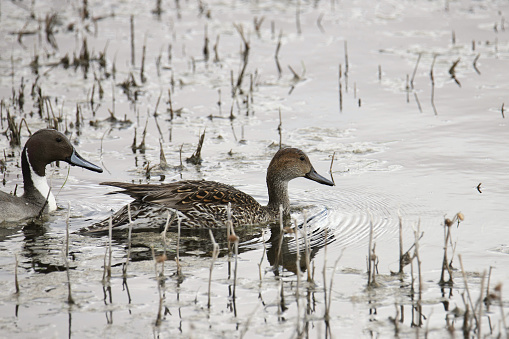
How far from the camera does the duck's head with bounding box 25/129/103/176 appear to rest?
25.0 feet

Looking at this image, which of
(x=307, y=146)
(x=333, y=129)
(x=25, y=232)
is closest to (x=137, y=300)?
(x=25, y=232)

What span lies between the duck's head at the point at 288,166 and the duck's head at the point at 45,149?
Result: 1.63 meters

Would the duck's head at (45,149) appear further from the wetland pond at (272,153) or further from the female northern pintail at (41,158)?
the wetland pond at (272,153)

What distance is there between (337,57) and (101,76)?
352 cm

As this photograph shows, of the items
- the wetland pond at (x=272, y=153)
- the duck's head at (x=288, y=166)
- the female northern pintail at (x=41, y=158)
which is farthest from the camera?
the duck's head at (x=288, y=166)

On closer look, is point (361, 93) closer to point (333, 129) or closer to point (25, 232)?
point (333, 129)

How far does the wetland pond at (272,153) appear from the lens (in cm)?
508

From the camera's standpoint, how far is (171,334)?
186 inches

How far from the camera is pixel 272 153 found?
29.1 ft

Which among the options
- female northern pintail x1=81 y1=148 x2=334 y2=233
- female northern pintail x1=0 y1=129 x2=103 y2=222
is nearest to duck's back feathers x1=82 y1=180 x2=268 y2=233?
female northern pintail x1=81 y1=148 x2=334 y2=233

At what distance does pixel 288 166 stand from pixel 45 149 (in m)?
2.30

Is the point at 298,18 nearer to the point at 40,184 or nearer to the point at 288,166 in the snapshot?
the point at 288,166

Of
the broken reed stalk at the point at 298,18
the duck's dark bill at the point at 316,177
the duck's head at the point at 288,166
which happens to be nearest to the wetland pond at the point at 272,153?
the broken reed stalk at the point at 298,18

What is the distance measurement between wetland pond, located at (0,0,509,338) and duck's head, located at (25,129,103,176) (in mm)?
293
